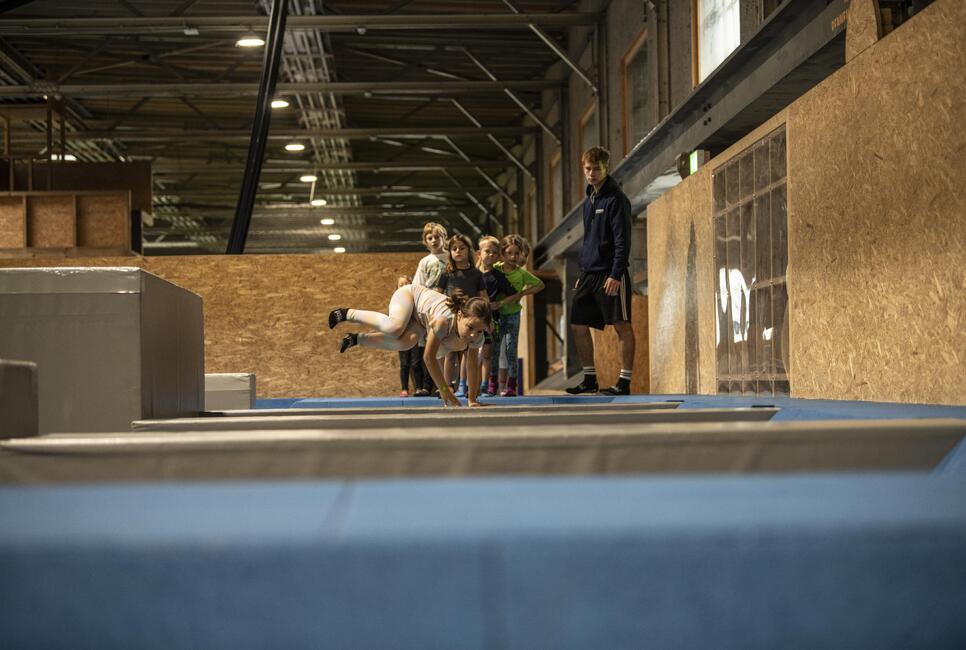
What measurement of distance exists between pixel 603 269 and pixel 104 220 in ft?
27.1

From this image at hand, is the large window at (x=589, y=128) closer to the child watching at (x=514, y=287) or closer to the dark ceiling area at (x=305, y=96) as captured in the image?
the dark ceiling area at (x=305, y=96)

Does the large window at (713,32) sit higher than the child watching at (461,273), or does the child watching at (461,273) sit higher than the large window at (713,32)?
the large window at (713,32)

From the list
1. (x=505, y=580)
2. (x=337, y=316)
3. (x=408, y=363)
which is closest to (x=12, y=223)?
(x=408, y=363)

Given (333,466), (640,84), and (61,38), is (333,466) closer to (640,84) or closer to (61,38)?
(640,84)

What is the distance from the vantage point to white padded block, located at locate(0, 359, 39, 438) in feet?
6.74

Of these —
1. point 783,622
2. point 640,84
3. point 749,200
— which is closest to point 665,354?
point 749,200

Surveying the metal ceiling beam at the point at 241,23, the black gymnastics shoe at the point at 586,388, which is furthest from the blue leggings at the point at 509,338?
the metal ceiling beam at the point at 241,23

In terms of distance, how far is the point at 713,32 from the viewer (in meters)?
8.61

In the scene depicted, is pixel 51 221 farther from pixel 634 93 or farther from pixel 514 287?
pixel 514 287

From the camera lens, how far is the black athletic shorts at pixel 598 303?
6559mm

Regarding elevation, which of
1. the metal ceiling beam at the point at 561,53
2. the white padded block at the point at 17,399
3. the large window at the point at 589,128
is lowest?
the white padded block at the point at 17,399

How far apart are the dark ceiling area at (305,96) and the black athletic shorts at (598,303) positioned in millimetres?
6070

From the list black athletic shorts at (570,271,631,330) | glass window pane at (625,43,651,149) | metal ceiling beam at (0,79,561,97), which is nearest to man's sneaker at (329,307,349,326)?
black athletic shorts at (570,271,631,330)

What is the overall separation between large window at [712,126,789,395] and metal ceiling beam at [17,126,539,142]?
10.4 metres
